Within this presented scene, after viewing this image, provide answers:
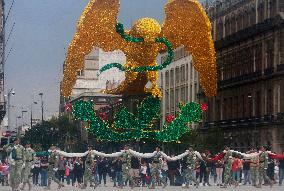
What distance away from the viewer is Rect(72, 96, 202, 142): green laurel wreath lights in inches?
1635

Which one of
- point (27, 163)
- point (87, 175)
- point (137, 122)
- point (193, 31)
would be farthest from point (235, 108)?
point (27, 163)

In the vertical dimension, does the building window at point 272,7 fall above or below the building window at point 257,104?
above

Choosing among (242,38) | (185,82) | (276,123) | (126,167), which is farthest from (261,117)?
(126,167)

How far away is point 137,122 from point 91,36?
4.82 meters

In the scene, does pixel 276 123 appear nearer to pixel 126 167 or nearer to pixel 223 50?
pixel 223 50

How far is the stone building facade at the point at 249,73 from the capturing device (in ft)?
222

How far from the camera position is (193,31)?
138ft

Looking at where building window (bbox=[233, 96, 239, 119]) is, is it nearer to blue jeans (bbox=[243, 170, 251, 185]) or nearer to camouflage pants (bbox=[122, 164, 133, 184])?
blue jeans (bbox=[243, 170, 251, 185])

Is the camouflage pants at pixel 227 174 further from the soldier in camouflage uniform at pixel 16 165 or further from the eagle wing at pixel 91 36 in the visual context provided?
the eagle wing at pixel 91 36

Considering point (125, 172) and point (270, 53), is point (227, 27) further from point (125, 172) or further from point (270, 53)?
point (125, 172)

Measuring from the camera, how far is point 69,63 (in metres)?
41.0

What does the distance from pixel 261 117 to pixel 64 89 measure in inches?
1244

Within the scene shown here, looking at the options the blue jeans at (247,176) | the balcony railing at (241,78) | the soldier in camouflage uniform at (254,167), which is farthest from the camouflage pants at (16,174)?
the balcony railing at (241,78)

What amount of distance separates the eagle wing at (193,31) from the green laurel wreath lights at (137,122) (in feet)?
7.21
